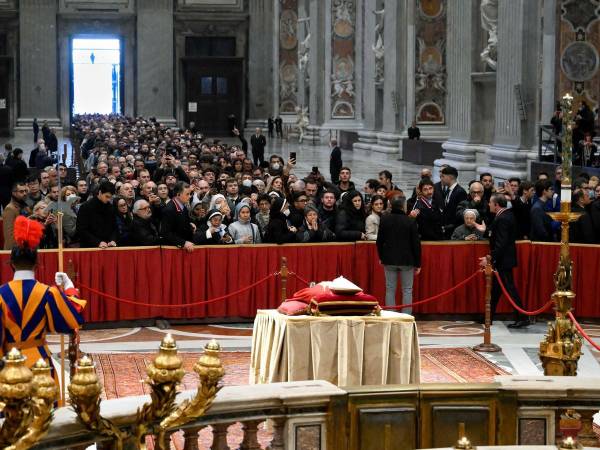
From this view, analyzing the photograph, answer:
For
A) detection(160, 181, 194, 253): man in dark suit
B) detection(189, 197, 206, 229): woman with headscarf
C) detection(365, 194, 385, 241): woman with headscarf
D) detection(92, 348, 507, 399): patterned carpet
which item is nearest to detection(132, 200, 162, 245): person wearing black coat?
detection(160, 181, 194, 253): man in dark suit

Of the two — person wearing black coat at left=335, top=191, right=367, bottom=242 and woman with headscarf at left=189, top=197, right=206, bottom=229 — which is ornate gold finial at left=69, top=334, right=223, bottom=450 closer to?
person wearing black coat at left=335, top=191, right=367, bottom=242

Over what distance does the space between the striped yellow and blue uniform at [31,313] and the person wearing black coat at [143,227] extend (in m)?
7.42

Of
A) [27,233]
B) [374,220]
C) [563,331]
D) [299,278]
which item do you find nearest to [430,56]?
[374,220]

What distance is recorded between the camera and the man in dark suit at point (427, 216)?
1627 centimetres

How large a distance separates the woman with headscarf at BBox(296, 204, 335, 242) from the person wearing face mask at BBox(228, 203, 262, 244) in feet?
1.72

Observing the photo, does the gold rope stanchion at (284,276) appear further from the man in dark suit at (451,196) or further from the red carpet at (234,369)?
the man in dark suit at (451,196)

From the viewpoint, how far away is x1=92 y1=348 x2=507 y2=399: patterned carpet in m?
11.8

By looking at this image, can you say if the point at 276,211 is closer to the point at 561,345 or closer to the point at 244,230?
the point at 244,230

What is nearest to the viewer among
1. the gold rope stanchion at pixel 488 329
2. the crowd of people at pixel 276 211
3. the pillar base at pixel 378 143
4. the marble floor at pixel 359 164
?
the gold rope stanchion at pixel 488 329

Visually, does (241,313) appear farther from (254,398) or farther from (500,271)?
(254,398)

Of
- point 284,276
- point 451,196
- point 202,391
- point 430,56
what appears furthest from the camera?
point 430,56

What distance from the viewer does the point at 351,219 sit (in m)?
16.1

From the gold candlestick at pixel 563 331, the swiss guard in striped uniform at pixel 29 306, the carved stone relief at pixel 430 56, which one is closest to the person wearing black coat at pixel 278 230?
the gold candlestick at pixel 563 331

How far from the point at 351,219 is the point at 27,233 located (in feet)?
28.6
